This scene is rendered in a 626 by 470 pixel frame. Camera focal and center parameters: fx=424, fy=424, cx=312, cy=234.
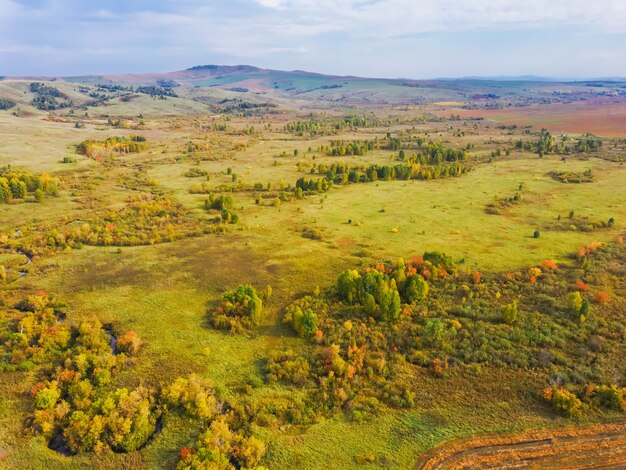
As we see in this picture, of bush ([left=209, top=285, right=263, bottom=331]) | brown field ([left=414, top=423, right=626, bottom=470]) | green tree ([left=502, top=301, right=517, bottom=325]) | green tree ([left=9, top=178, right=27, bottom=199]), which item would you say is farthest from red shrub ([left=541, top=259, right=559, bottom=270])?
green tree ([left=9, top=178, right=27, bottom=199])

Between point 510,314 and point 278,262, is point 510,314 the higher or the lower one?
the lower one

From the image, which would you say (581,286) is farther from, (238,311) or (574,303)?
(238,311)

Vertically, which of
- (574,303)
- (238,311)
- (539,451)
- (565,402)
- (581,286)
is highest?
(581,286)

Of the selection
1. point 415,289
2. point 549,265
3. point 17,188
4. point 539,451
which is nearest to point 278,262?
point 415,289

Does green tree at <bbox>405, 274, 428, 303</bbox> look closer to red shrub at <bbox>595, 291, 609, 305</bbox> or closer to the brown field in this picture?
the brown field

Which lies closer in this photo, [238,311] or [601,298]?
[238,311]

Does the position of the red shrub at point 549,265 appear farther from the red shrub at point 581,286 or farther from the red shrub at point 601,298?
the red shrub at point 601,298

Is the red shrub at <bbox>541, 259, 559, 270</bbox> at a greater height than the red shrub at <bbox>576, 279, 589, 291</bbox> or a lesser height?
greater

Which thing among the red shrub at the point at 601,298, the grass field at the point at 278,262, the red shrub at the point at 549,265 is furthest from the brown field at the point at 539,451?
the red shrub at the point at 549,265

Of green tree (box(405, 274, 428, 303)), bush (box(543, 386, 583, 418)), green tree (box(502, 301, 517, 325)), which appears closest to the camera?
bush (box(543, 386, 583, 418))
